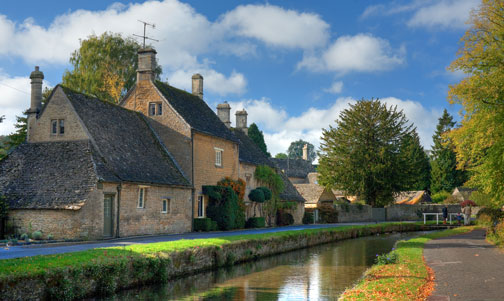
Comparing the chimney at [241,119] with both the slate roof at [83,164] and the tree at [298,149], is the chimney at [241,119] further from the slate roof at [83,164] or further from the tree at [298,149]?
the tree at [298,149]

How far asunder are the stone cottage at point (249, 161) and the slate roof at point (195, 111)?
105 inches

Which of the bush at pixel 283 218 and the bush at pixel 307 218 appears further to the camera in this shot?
the bush at pixel 307 218

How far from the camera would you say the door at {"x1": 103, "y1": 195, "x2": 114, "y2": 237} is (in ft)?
78.4

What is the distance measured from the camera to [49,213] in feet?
74.9

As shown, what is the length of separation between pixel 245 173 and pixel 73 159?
696 inches

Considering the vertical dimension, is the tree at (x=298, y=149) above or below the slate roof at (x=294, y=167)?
above

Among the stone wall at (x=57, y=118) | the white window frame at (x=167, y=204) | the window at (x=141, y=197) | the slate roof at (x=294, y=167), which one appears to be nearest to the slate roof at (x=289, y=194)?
the white window frame at (x=167, y=204)

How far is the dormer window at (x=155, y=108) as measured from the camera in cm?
3419

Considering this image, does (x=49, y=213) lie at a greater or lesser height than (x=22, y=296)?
greater

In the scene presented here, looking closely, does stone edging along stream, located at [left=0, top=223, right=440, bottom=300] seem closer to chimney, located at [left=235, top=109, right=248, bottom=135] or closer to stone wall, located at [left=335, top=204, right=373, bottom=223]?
chimney, located at [left=235, top=109, right=248, bottom=135]

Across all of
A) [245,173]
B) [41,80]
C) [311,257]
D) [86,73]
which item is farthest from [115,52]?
[311,257]

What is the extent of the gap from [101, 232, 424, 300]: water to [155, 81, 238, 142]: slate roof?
44.6 feet

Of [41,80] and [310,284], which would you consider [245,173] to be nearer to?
[41,80]

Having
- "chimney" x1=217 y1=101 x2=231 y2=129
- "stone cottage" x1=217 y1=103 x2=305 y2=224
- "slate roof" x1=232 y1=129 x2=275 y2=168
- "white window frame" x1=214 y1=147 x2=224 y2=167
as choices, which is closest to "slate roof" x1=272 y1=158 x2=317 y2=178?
"stone cottage" x1=217 y1=103 x2=305 y2=224
